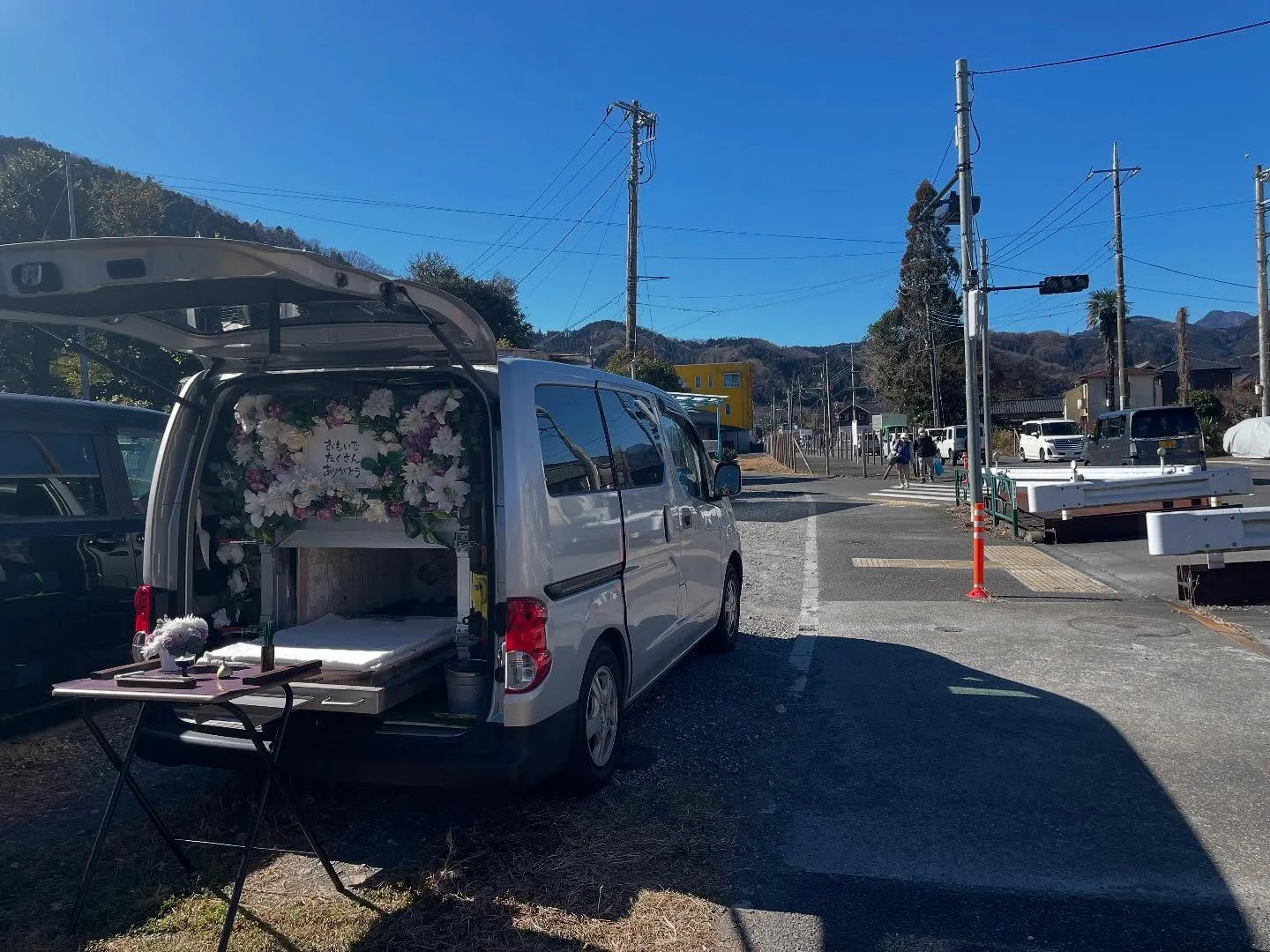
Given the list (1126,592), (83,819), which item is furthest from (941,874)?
(1126,592)

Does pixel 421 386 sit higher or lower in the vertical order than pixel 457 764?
higher

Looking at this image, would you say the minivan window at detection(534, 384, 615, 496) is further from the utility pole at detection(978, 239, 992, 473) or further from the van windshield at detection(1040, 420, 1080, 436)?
the van windshield at detection(1040, 420, 1080, 436)

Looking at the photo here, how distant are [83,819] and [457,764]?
2087 mm

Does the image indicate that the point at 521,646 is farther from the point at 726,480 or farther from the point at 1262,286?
the point at 1262,286

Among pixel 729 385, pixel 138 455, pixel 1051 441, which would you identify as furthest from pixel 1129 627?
pixel 729 385

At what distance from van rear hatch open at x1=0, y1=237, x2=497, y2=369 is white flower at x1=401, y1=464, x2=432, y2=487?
46 centimetres

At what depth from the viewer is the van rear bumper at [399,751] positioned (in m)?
3.67

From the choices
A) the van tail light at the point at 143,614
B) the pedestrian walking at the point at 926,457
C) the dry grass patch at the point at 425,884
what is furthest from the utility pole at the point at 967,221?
the pedestrian walking at the point at 926,457

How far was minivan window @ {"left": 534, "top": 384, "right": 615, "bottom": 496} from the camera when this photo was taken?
4.08 meters

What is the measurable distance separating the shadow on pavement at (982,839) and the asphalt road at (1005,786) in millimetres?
11

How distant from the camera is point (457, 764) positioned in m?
3.67

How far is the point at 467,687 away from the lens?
389 cm

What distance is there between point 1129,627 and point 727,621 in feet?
12.2

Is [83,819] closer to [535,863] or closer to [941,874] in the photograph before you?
[535,863]
